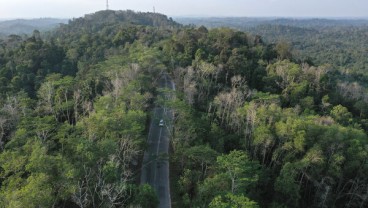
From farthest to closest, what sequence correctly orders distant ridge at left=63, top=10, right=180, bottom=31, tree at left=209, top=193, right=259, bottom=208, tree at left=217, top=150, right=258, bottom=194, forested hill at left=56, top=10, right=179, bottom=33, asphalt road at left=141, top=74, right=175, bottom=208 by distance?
distant ridge at left=63, top=10, right=180, bottom=31
forested hill at left=56, top=10, right=179, bottom=33
asphalt road at left=141, top=74, right=175, bottom=208
tree at left=217, top=150, right=258, bottom=194
tree at left=209, top=193, right=259, bottom=208

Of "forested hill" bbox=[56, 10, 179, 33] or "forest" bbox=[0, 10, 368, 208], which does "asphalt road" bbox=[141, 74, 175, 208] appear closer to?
"forest" bbox=[0, 10, 368, 208]

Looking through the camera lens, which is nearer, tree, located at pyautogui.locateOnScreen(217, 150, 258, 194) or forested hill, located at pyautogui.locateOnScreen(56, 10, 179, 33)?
tree, located at pyautogui.locateOnScreen(217, 150, 258, 194)

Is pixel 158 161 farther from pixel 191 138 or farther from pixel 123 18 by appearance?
pixel 123 18

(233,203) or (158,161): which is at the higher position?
(233,203)

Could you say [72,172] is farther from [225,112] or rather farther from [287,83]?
[287,83]

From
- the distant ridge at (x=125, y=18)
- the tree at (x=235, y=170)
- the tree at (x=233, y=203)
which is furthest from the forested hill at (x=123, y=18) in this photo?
the tree at (x=233, y=203)

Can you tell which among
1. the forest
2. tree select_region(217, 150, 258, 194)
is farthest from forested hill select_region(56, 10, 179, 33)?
tree select_region(217, 150, 258, 194)

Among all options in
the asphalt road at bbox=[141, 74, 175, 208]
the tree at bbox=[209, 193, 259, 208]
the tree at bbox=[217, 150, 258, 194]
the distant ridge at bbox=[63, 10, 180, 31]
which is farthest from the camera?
the distant ridge at bbox=[63, 10, 180, 31]

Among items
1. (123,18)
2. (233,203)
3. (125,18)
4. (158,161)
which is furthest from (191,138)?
(125,18)
